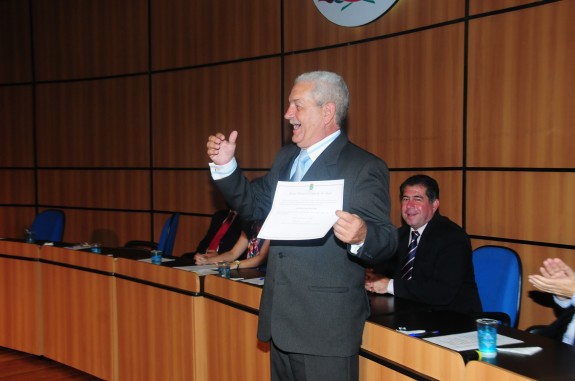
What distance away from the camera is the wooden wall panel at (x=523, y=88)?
3.39 m

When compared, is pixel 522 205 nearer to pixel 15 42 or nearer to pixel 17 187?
pixel 17 187

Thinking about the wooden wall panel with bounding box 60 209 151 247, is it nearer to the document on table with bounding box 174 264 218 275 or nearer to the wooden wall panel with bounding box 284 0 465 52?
the wooden wall panel with bounding box 284 0 465 52

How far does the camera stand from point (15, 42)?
7230mm

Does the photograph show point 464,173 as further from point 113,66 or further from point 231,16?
point 113,66

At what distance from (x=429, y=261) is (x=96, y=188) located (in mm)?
4562

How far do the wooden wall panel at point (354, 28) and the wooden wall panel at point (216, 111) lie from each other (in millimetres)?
336

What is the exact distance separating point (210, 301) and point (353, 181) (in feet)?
5.16

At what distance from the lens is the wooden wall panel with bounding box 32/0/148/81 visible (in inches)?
251

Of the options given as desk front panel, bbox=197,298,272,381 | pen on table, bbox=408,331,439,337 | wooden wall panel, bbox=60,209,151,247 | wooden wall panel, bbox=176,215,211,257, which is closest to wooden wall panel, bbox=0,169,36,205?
wooden wall panel, bbox=60,209,151,247

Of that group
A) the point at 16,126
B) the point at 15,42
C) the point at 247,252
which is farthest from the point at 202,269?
the point at 15,42

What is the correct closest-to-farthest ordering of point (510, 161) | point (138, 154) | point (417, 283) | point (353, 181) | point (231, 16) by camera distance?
point (353, 181) → point (417, 283) → point (510, 161) → point (231, 16) → point (138, 154)

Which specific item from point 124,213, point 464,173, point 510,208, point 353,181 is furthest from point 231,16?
point 353,181

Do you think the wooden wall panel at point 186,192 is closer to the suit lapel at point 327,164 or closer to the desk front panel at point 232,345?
the desk front panel at point 232,345

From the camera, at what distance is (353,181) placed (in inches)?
78.2
